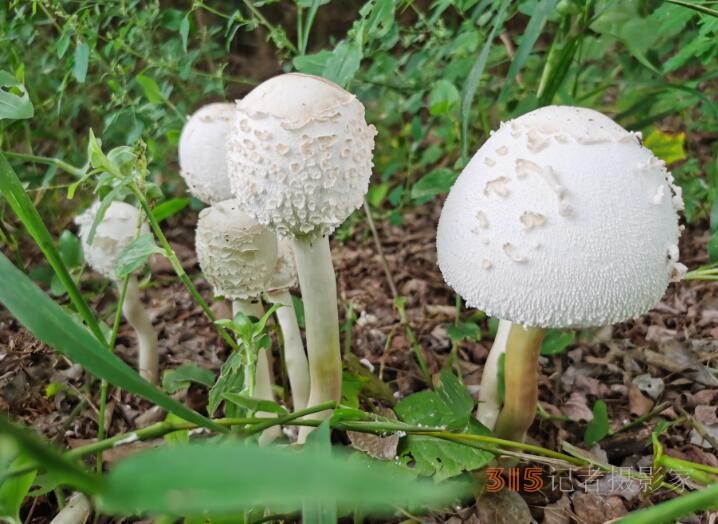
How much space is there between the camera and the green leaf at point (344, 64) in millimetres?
1481

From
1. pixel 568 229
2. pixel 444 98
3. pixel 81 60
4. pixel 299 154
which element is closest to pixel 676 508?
pixel 568 229

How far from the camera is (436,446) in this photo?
1438 mm

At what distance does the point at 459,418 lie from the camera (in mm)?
1370

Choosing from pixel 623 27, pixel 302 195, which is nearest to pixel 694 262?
pixel 623 27

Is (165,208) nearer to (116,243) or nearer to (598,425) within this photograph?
(116,243)

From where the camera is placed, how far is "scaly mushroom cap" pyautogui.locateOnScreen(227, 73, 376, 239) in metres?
1.20

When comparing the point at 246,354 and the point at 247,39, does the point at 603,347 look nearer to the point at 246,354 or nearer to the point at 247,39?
the point at 246,354

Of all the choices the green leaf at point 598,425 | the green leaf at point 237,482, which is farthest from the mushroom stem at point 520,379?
the green leaf at point 237,482

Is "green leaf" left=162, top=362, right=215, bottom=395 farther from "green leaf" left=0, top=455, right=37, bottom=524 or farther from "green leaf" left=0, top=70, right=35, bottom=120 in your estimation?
"green leaf" left=0, top=70, right=35, bottom=120

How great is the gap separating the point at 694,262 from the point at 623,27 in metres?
1.08

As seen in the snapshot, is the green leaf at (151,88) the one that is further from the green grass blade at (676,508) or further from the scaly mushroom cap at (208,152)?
Result: the green grass blade at (676,508)

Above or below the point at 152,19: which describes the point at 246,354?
below

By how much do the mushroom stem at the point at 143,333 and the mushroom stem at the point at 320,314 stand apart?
2.30 ft

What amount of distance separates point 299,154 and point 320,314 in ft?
1.59
